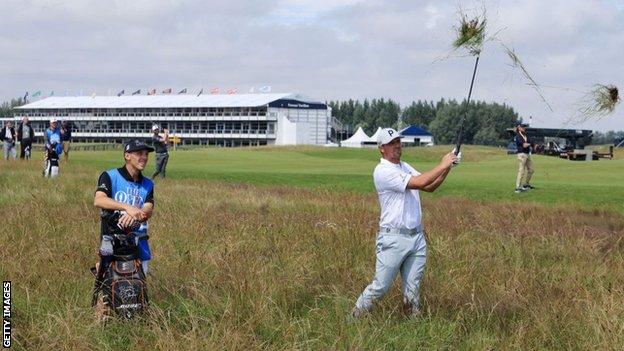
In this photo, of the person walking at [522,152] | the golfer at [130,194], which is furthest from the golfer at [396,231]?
the person walking at [522,152]

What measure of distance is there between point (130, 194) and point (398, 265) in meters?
2.45

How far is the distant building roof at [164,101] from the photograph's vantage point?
136000 mm

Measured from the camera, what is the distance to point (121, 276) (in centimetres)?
672

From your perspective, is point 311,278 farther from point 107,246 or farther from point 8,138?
point 8,138

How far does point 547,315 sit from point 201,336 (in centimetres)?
296

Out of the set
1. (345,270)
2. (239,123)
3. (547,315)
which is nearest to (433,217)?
(345,270)

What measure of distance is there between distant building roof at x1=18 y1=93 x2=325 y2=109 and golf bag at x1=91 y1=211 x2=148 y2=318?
123 metres

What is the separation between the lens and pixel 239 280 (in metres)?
7.56

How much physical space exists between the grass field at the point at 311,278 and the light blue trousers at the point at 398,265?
0.19 metres

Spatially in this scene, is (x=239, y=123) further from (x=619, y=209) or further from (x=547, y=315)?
(x=547, y=315)

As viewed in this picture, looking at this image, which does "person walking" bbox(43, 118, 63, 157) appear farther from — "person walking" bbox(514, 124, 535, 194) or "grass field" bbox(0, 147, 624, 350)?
"person walking" bbox(514, 124, 535, 194)

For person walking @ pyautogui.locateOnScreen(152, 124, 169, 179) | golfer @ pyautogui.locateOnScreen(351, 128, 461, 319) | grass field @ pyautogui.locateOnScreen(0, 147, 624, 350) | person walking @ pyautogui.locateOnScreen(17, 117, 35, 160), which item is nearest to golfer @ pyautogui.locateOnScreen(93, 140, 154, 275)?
grass field @ pyautogui.locateOnScreen(0, 147, 624, 350)

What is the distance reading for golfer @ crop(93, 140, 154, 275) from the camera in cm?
667

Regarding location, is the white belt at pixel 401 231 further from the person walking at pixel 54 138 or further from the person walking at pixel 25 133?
the person walking at pixel 25 133
